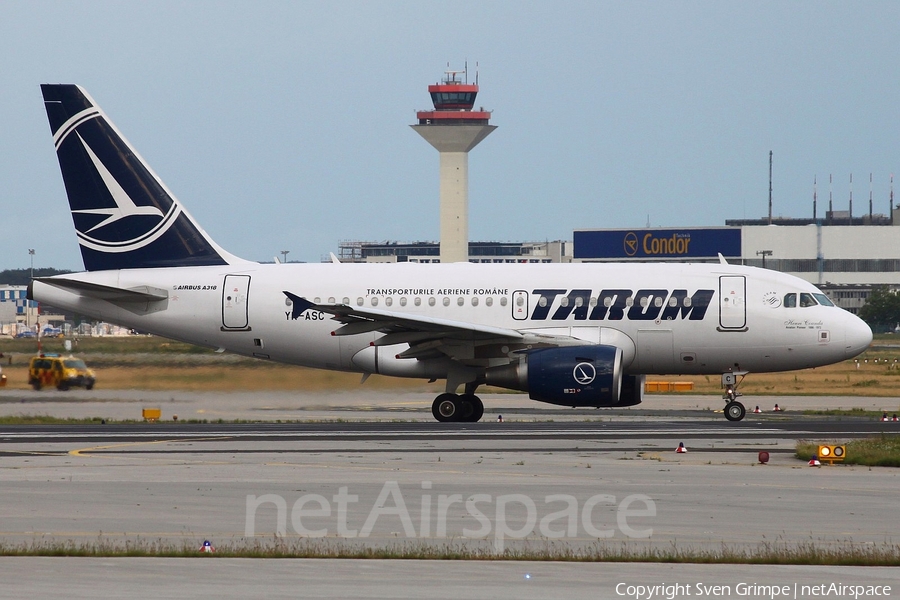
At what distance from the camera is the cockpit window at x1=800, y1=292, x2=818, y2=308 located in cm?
3045

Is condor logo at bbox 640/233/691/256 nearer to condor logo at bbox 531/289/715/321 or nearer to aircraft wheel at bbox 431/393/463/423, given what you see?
condor logo at bbox 531/289/715/321

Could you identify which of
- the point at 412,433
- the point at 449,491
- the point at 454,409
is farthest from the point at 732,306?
the point at 449,491

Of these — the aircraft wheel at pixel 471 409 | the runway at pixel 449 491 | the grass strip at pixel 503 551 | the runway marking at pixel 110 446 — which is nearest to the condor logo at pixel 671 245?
the aircraft wheel at pixel 471 409

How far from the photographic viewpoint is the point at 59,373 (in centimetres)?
3312

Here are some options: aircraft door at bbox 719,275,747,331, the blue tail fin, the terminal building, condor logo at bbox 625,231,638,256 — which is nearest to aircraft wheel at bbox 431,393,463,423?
aircraft door at bbox 719,275,747,331

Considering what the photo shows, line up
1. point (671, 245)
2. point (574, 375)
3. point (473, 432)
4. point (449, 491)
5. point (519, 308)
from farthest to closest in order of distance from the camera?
point (671, 245) → point (519, 308) → point (574, 375) → point (473, 432) → point (449, 491)

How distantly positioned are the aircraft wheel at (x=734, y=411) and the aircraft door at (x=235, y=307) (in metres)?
13.0

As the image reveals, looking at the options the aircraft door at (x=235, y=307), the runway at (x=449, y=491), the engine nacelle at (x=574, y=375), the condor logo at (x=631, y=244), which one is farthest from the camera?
the condor logo at (x=631, y=244)

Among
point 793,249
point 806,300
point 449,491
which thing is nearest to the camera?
point 449,491

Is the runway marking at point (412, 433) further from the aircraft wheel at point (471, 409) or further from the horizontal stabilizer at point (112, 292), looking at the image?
the horizontal stabilizer at point (112, 292)

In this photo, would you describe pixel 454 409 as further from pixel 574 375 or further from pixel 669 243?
pixel 669 243

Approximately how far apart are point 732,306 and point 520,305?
5516 millimetres

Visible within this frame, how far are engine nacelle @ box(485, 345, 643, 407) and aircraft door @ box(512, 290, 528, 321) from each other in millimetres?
1956

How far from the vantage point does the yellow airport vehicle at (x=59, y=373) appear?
32625 millimetres
